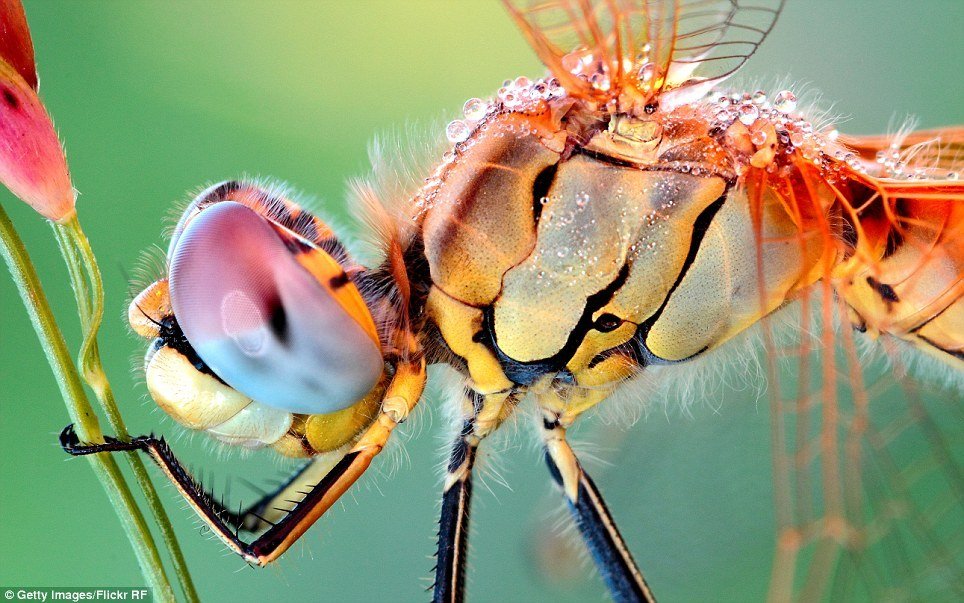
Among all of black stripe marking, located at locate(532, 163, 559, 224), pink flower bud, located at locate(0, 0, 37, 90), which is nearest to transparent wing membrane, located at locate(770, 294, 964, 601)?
black stripe marking, located at locate(532, 163, 559, 224)

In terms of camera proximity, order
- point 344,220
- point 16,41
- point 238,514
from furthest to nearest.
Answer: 1. point 344,220
2. point 238,514
3. point 16,41

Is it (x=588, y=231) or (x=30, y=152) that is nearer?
(x=30, y=152)

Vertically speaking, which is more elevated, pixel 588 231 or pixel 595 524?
pixel 588 231

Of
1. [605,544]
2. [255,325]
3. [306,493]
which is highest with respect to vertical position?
[255,325]

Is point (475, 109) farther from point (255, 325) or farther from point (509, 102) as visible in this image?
point (255, 325)

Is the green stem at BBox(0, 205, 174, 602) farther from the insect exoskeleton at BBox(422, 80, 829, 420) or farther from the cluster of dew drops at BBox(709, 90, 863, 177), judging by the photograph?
the cluster of dew drops at BBox(709, 90, 863, 177)

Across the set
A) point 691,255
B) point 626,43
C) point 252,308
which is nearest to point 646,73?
point 626,43
